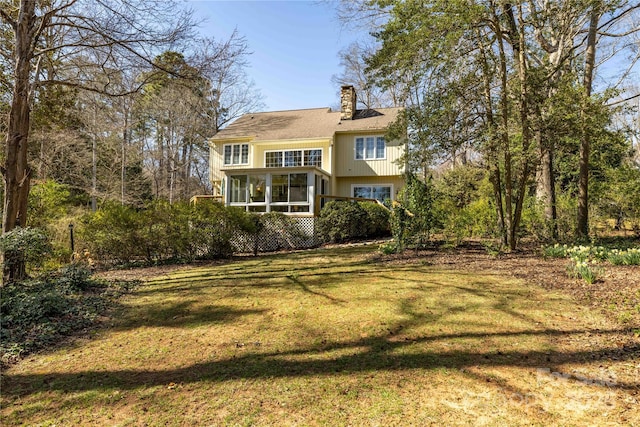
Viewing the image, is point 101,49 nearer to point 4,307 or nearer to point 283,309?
point 4,307

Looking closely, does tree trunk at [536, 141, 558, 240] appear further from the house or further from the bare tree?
the bare tree

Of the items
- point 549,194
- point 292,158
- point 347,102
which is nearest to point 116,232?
point 292,158

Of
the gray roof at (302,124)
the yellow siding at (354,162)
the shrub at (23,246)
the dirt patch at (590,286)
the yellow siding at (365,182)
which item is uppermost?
the gray roof at (302,124)

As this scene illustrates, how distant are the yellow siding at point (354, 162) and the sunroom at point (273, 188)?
291 cm

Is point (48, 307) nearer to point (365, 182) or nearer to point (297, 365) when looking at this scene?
point (297, 365)

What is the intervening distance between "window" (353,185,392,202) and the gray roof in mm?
3090

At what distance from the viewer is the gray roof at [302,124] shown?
18484mm

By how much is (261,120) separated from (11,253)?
54.9 ft

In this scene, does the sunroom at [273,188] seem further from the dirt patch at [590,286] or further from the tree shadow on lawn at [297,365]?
the tree shadow on lawn at [297,365]

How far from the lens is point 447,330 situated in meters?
3.75

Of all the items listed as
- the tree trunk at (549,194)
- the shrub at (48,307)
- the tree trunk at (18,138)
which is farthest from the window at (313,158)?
the shrub at (48,307)

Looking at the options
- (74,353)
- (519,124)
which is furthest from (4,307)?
(519,124)

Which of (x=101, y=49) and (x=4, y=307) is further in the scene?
(x=101, y=49)

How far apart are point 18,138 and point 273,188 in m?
9.91
